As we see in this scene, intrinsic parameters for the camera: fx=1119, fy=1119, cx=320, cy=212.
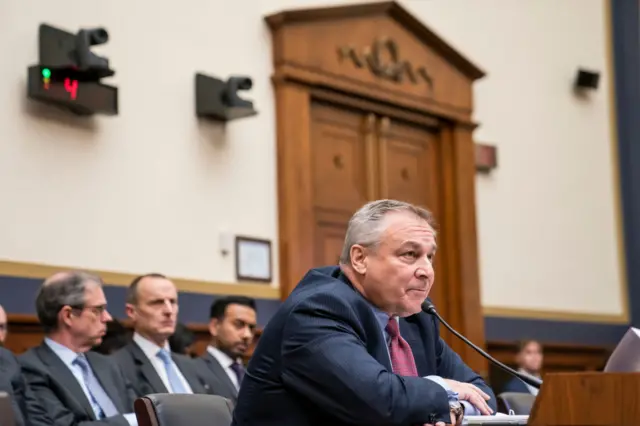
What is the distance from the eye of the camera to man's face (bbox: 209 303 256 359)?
5.83m

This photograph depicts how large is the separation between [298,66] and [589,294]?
3.94 metres

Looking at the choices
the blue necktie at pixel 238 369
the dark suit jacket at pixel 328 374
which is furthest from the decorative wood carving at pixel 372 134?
the dark suit jacket at pixel 328 374

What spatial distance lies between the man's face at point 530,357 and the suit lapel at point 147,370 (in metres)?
3.80

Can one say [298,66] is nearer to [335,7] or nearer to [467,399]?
[335,7]

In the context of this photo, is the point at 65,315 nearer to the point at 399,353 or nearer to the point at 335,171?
the point at 399,353

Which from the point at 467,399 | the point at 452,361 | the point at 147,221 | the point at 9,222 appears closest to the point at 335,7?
the point at 147,221

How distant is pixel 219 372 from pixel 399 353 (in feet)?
9.64

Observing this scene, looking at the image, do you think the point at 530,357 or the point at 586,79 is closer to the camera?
the point at 530,357

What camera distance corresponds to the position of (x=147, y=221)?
6.19m

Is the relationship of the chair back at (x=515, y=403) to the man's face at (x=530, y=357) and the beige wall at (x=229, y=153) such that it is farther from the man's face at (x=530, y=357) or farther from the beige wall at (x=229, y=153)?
the man's face at (x=530, y=357)

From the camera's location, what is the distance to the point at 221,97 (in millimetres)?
6602

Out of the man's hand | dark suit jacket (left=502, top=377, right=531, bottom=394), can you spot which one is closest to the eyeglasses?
the man's hand

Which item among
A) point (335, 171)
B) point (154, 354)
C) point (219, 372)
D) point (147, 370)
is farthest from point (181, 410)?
point (335, 171)

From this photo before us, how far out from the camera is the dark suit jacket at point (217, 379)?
5395 mm
